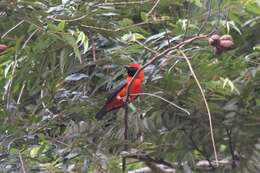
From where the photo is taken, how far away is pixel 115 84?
2445mm

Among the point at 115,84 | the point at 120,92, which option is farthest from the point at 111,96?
the point at 115,84

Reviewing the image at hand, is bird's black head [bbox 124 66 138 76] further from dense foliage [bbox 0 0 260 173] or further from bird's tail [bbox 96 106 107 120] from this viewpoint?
bird's tail [bbox 96 106 107 120]

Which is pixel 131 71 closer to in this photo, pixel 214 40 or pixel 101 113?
pixel 101 113

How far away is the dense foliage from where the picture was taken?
77.3 inches

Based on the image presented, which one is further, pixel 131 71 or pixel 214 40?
pixel 131 71

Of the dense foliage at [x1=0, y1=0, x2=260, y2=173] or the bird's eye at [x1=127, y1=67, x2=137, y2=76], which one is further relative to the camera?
the bird's eye at [x1=127, y1=67, x2=137, y2=76]

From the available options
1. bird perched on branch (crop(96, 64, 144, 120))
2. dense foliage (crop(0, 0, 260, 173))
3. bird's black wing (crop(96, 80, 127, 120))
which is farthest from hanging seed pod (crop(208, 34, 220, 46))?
bird's black wing (crop(96, 80, 127, 120))

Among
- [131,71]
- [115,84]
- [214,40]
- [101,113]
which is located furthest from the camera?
[115,84]

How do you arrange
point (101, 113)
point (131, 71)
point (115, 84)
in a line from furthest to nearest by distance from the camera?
point (115, 84) < point (101, 113) < point (131, 71)

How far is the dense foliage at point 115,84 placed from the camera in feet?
6.44

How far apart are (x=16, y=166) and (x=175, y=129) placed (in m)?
0.65

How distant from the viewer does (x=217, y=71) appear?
2105 millimetres

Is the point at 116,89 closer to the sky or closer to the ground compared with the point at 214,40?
closer to the ground

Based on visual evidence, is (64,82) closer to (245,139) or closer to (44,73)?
(44,73)
